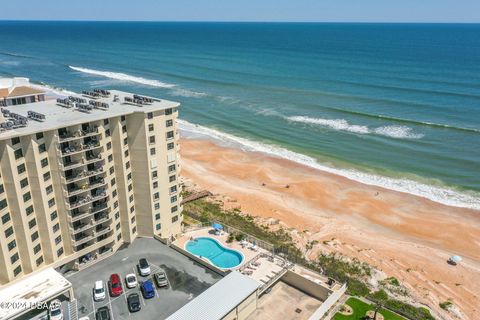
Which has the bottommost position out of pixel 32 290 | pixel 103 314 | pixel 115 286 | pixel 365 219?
pixel 365 219

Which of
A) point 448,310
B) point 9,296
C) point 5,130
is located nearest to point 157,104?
point 5,130

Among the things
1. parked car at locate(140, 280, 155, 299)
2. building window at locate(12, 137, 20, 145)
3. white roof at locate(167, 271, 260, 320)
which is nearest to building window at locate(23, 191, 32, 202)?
building window at locate(12, 137, 20, 145)

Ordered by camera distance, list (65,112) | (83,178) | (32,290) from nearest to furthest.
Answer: (32,290) < (83,178) < (65,112)

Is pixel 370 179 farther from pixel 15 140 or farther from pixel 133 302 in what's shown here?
pixel 15 140

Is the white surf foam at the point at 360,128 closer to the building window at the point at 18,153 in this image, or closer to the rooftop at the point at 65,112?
the rooftop at the point at 65,112

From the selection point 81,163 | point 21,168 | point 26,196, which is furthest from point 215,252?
point 21,168

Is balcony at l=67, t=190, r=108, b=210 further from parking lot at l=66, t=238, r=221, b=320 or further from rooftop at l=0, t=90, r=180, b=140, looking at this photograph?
rooftop at l=0, t=90, r=180, b=140
